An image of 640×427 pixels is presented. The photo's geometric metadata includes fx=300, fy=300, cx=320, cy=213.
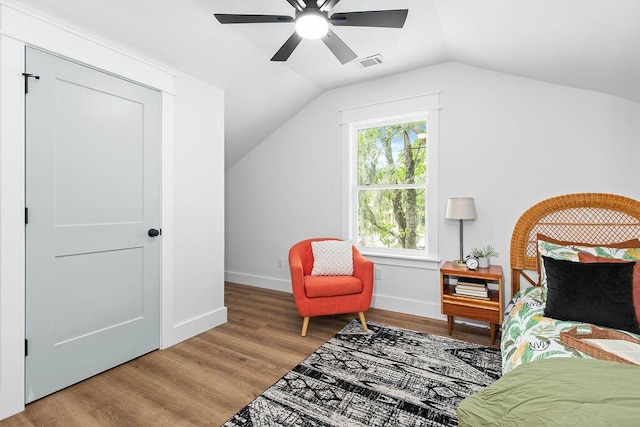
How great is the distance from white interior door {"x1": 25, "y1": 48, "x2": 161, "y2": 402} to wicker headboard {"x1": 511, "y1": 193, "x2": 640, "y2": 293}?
3.21 m

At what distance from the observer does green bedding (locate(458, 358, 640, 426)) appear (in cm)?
86

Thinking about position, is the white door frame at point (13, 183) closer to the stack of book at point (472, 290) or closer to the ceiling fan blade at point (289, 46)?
→ the ceiling fan blade at point (289, 46)

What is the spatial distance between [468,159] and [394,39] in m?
1.35

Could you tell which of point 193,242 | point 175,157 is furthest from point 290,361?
point 175,157

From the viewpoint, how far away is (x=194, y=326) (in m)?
2.78

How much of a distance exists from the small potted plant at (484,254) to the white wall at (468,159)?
0.20 feet

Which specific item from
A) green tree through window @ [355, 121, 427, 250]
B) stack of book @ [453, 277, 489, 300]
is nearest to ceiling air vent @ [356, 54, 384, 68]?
green tree through window @ [355, 121, 427, 250]

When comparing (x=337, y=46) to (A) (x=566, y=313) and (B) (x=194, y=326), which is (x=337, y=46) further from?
(B) (x=194, y=326)

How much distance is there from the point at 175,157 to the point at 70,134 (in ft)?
2.46

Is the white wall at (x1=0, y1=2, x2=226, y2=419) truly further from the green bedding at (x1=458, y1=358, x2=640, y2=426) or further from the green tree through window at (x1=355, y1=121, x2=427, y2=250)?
the green bedding at (x1=458, y1=358, x2=640, y2=426)

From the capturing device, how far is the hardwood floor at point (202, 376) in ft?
5.66

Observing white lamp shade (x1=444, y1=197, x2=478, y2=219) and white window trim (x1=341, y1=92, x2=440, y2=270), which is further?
white window trim (x1=341, y1=92, x2=440, y2=270)

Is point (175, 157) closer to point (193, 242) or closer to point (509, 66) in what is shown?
point (193, 242)

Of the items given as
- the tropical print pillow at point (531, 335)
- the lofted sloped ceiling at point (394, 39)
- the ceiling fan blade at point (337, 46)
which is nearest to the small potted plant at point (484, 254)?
the tropical print pillow at point (531, 335)
